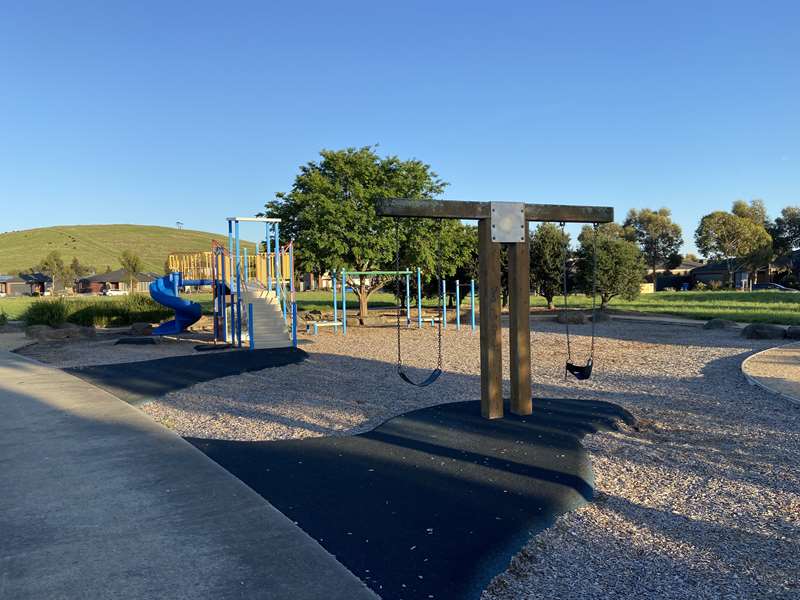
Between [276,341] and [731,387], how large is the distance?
32.6 ft

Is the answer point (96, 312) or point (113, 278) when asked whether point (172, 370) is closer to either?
point (96, 312)

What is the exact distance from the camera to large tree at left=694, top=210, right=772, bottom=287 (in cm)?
6425

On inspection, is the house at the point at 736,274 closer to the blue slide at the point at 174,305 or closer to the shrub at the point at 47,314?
the blue slide at the point at 174,305

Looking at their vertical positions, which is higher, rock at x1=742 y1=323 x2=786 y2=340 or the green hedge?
the green hedge

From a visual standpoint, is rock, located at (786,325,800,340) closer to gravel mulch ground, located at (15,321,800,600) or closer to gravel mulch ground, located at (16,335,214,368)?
gravel mulch ground, located at (15,321,800,600)

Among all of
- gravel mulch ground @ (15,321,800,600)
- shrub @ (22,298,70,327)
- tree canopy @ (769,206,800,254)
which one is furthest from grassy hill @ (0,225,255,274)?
gravel mulch ground @ (15,321,800,600)

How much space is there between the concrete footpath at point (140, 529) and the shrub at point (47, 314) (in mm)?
15744

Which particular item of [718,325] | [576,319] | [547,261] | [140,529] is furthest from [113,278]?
[140,529]

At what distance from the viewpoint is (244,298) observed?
16.2 metres

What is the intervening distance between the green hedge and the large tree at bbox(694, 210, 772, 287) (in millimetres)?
58295

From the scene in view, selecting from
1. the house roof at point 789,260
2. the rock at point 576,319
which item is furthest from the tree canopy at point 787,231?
the rock at point 576,319

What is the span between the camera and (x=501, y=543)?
3.59 metres

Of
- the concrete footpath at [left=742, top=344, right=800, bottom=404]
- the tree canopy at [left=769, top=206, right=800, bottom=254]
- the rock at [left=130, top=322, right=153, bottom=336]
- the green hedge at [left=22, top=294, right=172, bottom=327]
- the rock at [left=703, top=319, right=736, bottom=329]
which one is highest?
the tree canopy at [left=769, top=206, right=800, bottom=254]

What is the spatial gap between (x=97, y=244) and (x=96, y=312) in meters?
145
